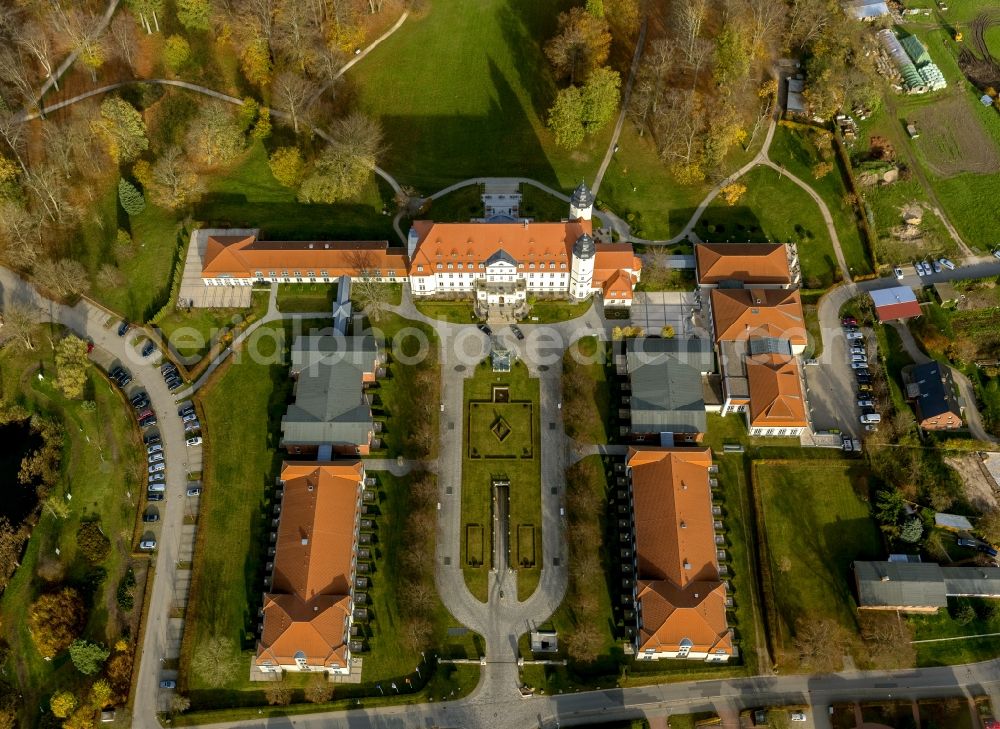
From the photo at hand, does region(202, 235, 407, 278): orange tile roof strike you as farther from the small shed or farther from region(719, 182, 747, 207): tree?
the small shed

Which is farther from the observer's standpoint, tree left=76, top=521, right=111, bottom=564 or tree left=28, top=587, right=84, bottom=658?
tree left=76, top=521, right=111, bottom=564

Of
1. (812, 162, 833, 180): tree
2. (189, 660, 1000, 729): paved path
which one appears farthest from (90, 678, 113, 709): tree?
(812, 162, 833, 180): tree

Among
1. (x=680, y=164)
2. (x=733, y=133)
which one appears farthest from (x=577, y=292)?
(x=733, y=133)

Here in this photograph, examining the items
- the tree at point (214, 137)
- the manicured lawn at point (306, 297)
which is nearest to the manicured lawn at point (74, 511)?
the manicured lawn at point (306, 297)

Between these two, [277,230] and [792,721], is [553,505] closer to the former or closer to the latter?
[792,721]

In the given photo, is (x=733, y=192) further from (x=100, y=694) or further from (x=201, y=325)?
(x=100, y=694)

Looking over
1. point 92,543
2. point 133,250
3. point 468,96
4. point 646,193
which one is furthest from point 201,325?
point 646,193
